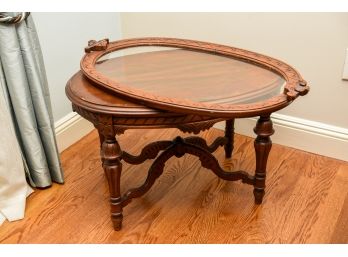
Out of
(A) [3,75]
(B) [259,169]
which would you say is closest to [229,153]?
(B) [259,169]

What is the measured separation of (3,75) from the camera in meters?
1.33

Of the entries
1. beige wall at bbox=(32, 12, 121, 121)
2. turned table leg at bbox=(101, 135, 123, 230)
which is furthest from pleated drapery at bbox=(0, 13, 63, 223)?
turned table leg at bbox=(101, 135, 123, 230)

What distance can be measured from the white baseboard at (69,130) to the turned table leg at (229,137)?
0.68 metres

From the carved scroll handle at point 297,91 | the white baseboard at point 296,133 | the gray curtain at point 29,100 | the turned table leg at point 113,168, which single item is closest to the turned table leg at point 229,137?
the white baseboard at point 296,133

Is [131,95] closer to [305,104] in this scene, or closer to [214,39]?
[214,39]

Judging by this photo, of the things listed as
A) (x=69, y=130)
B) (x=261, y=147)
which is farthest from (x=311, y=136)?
(x=69, y=130)

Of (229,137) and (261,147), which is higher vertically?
(261,147)

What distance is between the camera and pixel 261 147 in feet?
4.20

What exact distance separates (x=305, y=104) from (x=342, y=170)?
31 cm

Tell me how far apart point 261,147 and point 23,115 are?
81 cm

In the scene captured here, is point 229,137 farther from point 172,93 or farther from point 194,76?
point 172,93

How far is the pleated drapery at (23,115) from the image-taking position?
1.31 meters
